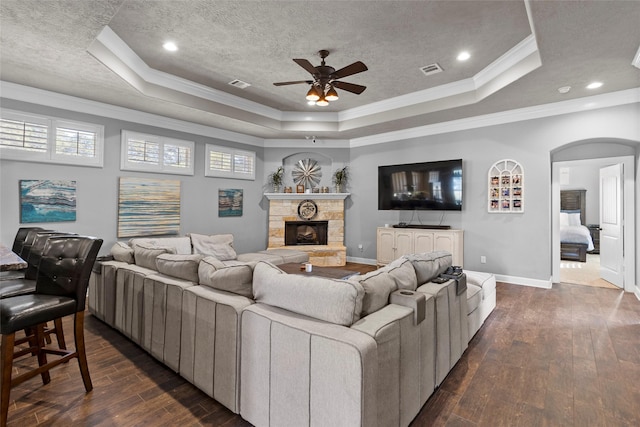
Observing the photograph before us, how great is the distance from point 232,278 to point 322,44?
2987 mm

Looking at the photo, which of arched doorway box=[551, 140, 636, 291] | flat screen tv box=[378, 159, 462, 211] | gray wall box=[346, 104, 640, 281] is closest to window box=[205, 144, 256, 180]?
flat screen tv box=[378, 159, 462, 211]

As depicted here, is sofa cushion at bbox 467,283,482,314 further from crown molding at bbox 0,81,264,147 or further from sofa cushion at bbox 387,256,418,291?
crown molding at bbox 0,81,264,147

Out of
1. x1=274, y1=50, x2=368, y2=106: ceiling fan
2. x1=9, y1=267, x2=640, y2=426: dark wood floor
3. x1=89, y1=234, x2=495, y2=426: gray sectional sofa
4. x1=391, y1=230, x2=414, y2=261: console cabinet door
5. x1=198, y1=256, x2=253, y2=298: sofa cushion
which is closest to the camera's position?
x1=89, y1=234, x2=495, y2=426: gray sectional sofa

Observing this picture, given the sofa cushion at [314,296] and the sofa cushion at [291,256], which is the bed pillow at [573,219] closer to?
the sofa cushion at [291,256]

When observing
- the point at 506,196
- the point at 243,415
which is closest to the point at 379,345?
the point at 243,415

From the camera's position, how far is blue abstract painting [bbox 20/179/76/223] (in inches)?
160

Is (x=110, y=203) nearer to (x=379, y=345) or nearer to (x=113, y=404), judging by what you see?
(x=113, y=404)

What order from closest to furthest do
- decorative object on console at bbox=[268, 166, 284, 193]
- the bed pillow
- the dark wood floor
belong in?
1. the dark wood floor
2. decorative object on console at bbox=[268, 166, 284, 193]
3. the bed pillow

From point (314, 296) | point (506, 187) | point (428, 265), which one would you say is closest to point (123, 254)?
point (314, 296)

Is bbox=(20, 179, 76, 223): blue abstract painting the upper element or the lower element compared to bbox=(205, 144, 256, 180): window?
lower

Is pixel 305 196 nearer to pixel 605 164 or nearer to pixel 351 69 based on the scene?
pixel 351 69

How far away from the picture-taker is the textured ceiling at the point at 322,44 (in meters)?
2.72

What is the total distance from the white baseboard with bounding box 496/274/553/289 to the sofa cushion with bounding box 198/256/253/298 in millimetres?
4923

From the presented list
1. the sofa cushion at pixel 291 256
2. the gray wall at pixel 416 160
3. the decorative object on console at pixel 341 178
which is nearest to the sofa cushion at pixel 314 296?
the sofa cushion at pixel 291 256
